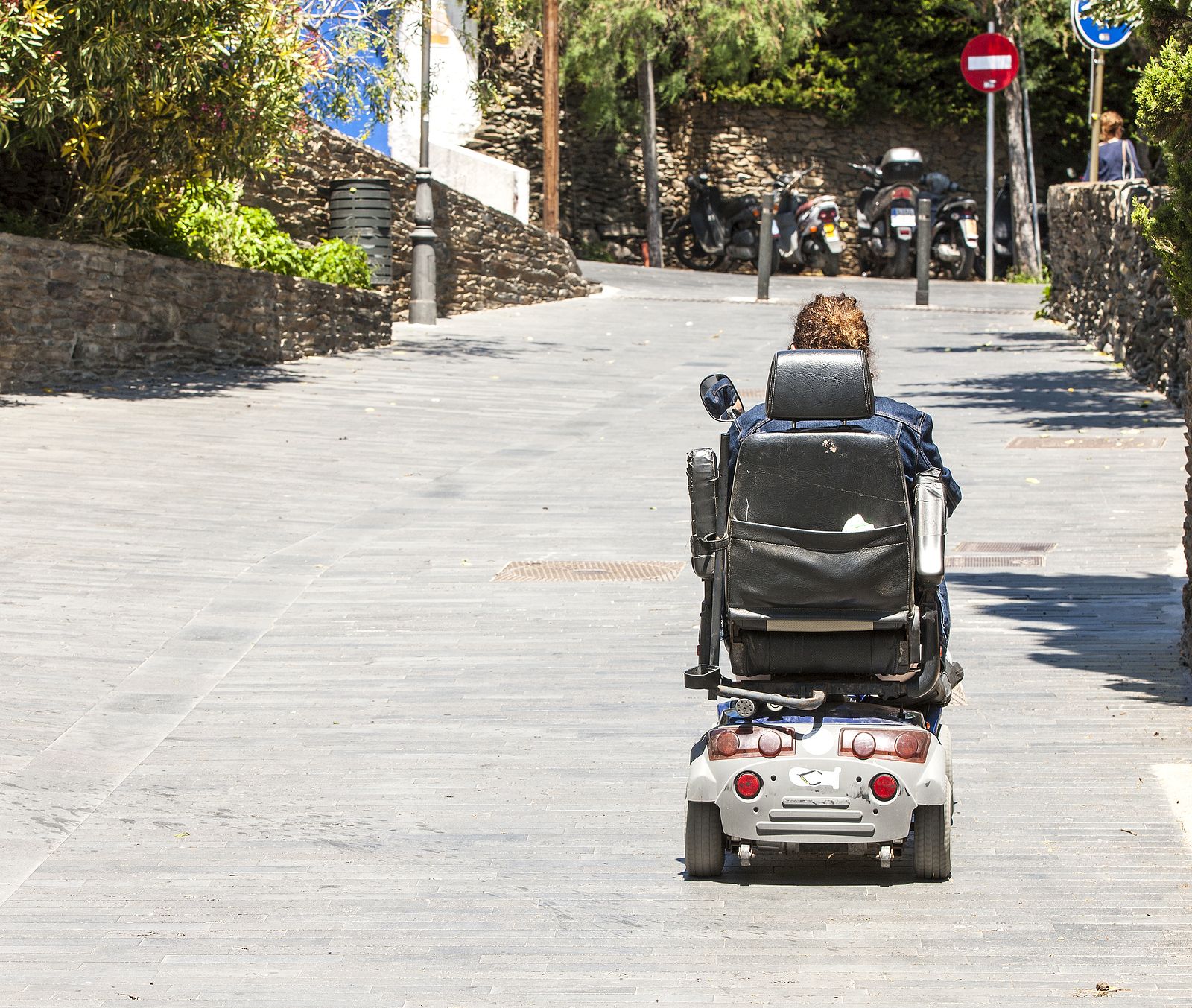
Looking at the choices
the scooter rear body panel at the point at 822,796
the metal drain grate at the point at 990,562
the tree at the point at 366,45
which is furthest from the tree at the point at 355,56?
the scooter rear body panel at the point at 822,796

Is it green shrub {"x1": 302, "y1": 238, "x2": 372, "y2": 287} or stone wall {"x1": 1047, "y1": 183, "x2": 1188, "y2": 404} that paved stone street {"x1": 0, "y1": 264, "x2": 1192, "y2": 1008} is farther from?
green shrub {"x1": 302, "y1": 238, "x2": 372, "y2": 287}

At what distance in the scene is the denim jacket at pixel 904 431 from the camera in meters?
5.30

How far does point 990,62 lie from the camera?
99.5ft

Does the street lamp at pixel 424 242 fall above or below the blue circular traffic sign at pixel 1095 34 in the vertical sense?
below

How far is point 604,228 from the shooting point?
3588cm

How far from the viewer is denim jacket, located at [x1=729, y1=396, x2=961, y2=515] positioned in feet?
17.4

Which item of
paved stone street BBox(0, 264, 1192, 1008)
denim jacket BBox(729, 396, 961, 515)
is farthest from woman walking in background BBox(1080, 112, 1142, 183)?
denim jacket BBox(729, 396, 961, 515)

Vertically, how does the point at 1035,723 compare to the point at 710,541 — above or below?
below

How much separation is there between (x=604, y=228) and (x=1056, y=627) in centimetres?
2822

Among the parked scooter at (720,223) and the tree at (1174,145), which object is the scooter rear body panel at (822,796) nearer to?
the tree at (1174,145)

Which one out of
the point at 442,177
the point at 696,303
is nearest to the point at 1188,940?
the point at 696,303

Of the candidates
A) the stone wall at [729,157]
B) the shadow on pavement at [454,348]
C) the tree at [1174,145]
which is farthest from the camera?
the stone wall at [729,157]

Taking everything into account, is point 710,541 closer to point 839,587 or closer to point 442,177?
point 839,587

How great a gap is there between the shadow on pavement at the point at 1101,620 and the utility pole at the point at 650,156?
969 inches
